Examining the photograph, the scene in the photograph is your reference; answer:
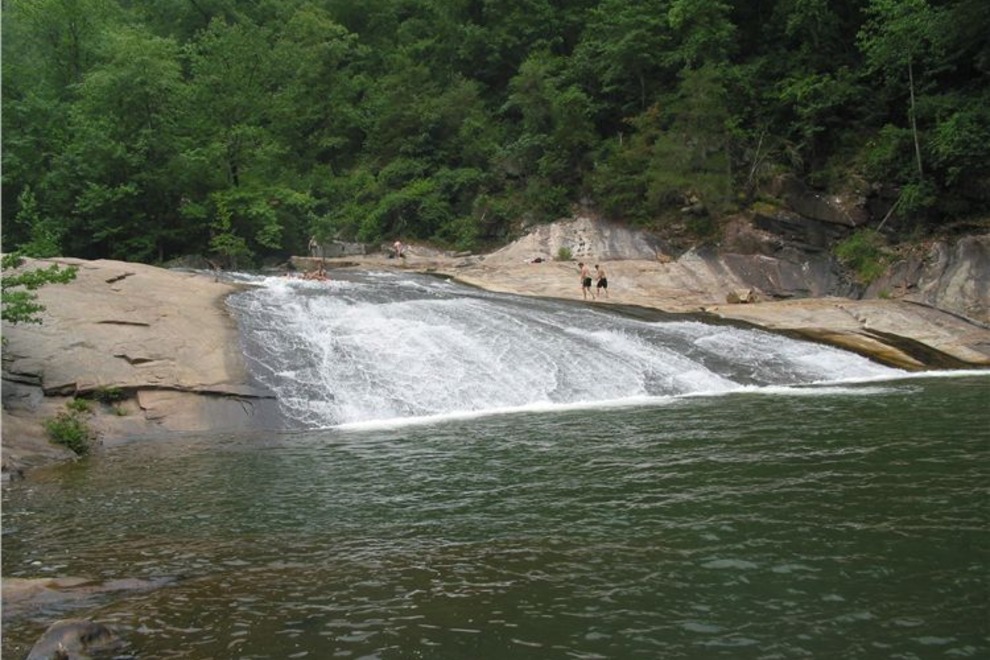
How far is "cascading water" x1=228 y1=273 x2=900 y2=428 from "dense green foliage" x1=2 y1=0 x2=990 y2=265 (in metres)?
10.3

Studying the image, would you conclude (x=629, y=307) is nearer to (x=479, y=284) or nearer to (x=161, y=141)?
(x=479, y=284)

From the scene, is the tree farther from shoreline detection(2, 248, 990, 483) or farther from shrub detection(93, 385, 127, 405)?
shrub detection(93, 385, 127, 405)

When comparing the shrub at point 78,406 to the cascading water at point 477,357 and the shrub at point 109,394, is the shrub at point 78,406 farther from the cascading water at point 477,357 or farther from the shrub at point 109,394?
the cascading water at point 477,357

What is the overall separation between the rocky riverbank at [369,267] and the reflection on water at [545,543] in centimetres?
319

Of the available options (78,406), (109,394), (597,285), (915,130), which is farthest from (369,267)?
(915,130)

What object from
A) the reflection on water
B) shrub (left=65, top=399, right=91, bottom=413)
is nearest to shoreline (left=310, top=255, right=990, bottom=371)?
the reflection on water

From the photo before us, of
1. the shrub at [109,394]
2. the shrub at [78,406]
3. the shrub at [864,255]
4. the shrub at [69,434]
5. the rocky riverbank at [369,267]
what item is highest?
the shrub at [864,255]

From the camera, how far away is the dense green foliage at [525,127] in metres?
33.8

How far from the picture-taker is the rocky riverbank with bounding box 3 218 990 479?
17.0 m

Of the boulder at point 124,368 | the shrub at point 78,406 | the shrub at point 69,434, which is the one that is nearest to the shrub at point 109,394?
the boulder at point 124,368

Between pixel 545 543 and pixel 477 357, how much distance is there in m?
12.6

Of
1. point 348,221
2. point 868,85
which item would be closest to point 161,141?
point 348,221

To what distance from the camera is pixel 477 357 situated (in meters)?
20.6

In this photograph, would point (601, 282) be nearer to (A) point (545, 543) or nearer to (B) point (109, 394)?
(B) point (109, 394)
